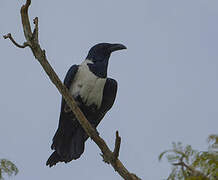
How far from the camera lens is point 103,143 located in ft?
17.6

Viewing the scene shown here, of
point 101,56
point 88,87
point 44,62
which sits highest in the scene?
point 101,56

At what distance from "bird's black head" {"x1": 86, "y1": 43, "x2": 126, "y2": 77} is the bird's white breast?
0.12 meters

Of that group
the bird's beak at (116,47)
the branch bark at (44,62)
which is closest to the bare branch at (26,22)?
the branch bark at (44,62)

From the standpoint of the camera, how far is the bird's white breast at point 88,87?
6.86m

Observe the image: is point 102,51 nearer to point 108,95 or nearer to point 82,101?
point 108,95

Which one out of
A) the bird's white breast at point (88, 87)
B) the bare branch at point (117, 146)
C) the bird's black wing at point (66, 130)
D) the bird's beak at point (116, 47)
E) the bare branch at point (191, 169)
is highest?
the bird's beak at point (116, 47)

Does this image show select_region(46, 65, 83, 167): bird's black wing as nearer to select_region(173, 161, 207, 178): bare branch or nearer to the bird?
the bird

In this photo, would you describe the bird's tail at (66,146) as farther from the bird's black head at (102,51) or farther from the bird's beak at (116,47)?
the bird's beak at (116,47)

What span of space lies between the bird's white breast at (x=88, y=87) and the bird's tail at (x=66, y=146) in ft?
1.87

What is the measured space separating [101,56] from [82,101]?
1002 millimetres

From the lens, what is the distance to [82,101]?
22.6 feet

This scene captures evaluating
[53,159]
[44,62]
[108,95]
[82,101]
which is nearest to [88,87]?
[82,101]

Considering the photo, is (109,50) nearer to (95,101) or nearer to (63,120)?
(95,101)

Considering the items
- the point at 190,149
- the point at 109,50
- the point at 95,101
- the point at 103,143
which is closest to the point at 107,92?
the point at 95,101
